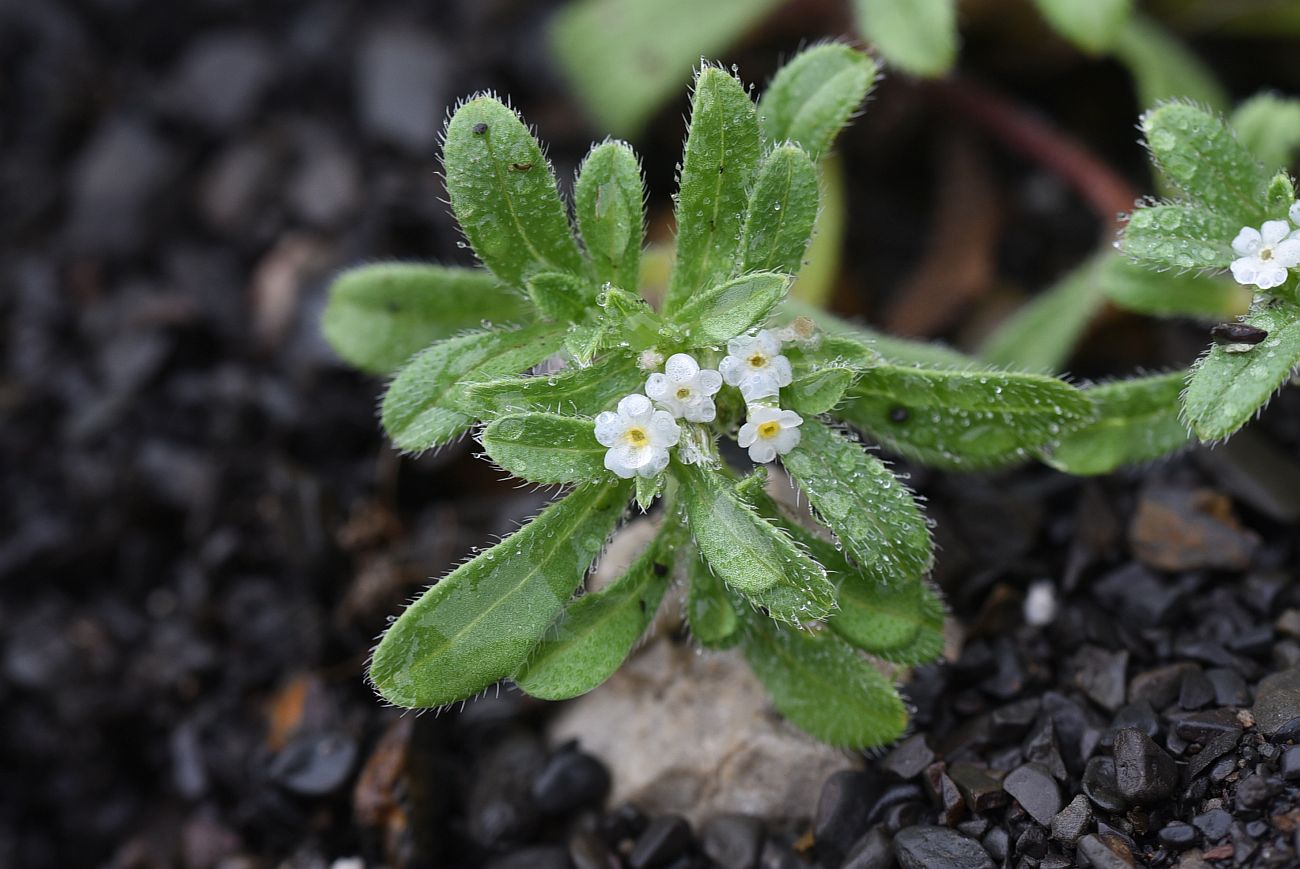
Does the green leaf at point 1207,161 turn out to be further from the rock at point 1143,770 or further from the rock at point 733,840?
the rock at point 733,840

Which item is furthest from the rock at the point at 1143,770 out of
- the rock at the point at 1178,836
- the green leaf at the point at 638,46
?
the green leaf at the point at 638,46

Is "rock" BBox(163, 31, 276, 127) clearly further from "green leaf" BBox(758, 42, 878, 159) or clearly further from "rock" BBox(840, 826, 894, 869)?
"rock" BBox(840, 826, 894, 869)

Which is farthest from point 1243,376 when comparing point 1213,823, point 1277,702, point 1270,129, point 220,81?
point 220,81

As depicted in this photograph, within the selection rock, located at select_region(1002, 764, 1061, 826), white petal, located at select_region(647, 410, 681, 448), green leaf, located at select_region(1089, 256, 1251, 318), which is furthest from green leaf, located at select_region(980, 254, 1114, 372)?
white petal, located at select_region(647, 410, 681, 448)

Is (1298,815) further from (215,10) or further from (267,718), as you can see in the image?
(215,10)

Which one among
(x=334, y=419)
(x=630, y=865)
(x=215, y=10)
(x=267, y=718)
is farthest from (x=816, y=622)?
(x=215, y=10)
